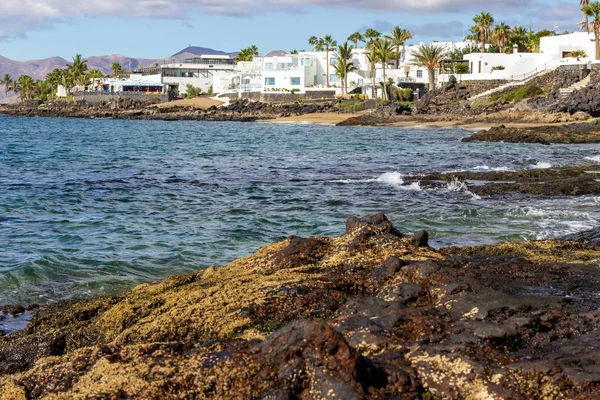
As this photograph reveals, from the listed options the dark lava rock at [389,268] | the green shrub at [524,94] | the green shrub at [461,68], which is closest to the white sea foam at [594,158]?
the dark lava rock at [389,268]

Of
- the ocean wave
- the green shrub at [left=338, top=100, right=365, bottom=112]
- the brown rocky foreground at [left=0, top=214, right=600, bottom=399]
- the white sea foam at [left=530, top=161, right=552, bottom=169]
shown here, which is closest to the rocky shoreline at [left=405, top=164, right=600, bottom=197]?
the white sea foam at [left=530, top=161, right=552, bottom=169]

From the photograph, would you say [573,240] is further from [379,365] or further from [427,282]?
[379,365]

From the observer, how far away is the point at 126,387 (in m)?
5.51

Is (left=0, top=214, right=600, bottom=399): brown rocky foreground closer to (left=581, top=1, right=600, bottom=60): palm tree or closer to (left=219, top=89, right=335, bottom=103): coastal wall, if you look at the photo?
(left=581, top=1, right=600, bottom=60): palm tree

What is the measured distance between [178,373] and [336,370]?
1306 millimetres

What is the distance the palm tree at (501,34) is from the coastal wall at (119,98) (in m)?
58.2

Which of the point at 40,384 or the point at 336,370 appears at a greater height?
the point at 336,370

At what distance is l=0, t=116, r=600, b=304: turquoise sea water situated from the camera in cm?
1329

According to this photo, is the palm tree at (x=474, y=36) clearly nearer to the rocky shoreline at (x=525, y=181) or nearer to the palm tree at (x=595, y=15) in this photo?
the palm tree at (x=595, y=15)

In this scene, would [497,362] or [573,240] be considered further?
[573,240]

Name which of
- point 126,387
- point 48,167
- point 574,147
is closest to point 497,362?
point 126,387

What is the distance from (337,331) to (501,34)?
10323 cm

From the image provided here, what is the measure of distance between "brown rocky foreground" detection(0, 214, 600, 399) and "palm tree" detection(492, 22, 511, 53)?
321ft

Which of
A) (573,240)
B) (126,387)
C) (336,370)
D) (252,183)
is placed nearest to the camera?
(336,370)
